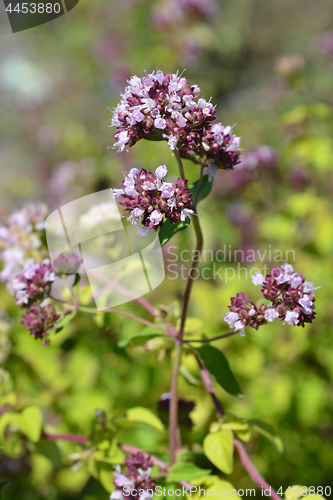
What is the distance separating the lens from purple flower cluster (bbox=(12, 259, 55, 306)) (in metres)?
1.21

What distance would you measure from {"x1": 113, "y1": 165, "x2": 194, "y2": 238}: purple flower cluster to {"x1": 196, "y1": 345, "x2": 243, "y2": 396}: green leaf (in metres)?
0.42

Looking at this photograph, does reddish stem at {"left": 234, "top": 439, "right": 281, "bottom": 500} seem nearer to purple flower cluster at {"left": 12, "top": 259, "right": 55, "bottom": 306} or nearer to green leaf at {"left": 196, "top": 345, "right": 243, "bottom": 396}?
green leaf at {"left": 196, "top": 345, "right": 243, "bottom": 396}

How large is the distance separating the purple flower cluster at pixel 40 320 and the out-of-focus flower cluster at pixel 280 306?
0.54 meters

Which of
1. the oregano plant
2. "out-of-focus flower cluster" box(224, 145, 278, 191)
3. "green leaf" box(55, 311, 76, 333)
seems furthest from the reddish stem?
"out-of-focus flower cluster" box(224, 145, 278, 191)

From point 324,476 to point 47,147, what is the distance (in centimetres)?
426

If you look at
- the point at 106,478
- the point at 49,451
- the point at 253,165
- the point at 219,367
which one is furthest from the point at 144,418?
the point at 253,165

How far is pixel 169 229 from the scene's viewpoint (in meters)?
0.99

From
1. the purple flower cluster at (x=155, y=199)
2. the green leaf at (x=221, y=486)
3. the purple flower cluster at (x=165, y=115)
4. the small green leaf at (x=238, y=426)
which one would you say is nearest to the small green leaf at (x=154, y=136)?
the purple flower cluster at (x=165, y=115)

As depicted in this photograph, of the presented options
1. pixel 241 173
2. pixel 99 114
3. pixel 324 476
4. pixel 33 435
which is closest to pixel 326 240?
pixel 241 173

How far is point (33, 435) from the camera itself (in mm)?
1268

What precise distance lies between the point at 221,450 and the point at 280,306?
0.44 m

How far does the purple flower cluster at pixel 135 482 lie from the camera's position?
1015 mm

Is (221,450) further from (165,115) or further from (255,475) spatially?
(165,115)

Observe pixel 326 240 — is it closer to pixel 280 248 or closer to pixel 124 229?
pixel 280 248
